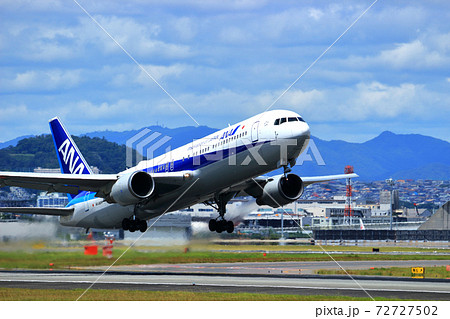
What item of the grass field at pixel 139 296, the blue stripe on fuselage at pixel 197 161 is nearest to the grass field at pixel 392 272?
the blue stripe on fuselage at pixel 197 161

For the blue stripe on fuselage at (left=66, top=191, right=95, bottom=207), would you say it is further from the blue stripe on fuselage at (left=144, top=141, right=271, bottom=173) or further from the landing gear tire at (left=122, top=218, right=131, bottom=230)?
the blue stripe on fuselage at (left=144, top=141, right=271, bottom=173)

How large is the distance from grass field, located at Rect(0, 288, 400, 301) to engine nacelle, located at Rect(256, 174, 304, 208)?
16.0m

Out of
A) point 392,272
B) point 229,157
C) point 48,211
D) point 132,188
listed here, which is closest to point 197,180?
point 229,157

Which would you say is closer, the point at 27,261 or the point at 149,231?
the point at 27,261

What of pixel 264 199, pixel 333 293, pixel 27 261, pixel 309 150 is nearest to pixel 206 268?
pixel 264 199

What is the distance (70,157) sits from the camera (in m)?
62.8

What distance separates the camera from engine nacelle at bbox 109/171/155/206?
154 ft

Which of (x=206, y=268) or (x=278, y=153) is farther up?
(x=278, y=153)

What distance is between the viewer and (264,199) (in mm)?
53844

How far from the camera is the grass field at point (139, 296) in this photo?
34.4 metres

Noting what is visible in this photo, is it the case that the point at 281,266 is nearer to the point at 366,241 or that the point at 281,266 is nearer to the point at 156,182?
the point at 156,182

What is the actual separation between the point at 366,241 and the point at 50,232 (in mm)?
81595

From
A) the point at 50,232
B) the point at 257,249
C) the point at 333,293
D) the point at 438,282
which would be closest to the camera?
the point at 333,293

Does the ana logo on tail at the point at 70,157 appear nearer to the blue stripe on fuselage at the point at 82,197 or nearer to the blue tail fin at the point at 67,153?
the blue tail fin at the point at 67,153
